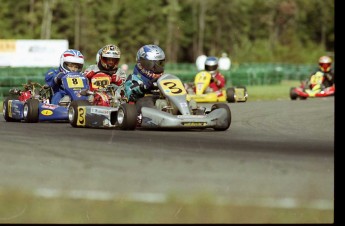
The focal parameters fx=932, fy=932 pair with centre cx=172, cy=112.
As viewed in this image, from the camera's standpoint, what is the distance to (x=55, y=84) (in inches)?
585

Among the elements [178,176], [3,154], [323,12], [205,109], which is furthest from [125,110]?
[323,12]

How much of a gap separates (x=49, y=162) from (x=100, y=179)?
1268 millimetres

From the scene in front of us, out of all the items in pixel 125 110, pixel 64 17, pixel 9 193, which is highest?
pixel 64 17

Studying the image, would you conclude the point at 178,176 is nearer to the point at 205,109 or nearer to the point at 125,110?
the point at 125,110

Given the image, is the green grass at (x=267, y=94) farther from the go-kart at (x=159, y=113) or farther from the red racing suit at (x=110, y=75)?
the go-kart at (x=159, y=113)

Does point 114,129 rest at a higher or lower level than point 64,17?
lower

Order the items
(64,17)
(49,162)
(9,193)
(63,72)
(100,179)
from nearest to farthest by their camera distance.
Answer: (9,193) < (100,179) < (49,162) < (63,72) < (64,17)

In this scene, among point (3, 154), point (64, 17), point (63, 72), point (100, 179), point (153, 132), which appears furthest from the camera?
point (64, 17)

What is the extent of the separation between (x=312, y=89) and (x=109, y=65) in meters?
11.8

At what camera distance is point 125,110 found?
12266mm

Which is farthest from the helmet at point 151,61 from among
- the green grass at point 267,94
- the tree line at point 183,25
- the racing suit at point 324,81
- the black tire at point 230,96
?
the tree line at point 183,25

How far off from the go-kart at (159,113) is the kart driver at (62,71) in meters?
1.46

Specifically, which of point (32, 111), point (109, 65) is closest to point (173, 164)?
point (32, 111)

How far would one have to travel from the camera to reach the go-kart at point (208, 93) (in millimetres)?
22359
